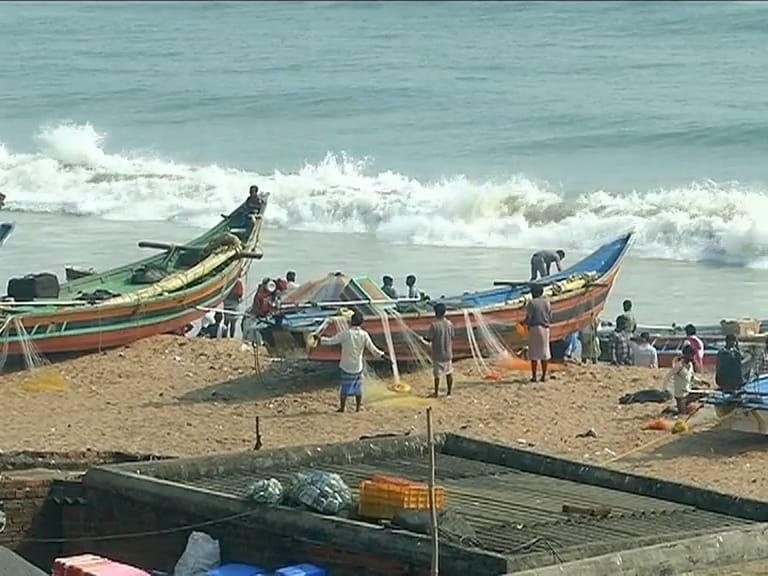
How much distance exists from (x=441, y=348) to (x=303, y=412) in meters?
1.63

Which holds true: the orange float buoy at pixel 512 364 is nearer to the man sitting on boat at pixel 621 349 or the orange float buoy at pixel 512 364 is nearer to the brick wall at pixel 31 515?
the man sitting on boat at pixel 621 349

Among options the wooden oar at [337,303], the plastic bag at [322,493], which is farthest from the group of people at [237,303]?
the plastic bag at [322,493]

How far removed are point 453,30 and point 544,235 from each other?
4373 cm

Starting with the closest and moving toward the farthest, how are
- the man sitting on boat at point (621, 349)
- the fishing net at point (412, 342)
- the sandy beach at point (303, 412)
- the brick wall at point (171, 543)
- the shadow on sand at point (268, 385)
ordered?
the brick wall at point (171, 543), the sandy beach at point (303, 412), the shadow on sand at point (268, 385), the fishing net at point (412, 342), the man sitting on boat at point (621, 349)

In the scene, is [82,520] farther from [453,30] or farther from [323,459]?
[453,30]

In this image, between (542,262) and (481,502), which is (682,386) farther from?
(481,502)

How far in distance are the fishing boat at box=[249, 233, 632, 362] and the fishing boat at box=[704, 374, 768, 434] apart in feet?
14.0

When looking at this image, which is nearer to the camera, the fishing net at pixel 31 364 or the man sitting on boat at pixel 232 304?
the fishing net at pixel 31 364

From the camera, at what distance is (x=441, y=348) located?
20156 mm

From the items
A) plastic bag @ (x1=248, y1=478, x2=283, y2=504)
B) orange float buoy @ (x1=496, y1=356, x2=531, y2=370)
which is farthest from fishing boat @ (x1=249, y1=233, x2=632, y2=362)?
plastic bag @ (x1=248, y1=478, x2=283, y2=504)

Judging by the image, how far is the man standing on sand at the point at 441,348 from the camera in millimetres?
20188

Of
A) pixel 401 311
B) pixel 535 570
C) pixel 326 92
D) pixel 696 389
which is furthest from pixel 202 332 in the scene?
pixel 326 92

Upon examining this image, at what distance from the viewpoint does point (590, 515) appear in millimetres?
11234

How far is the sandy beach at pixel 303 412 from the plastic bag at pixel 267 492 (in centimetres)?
557
